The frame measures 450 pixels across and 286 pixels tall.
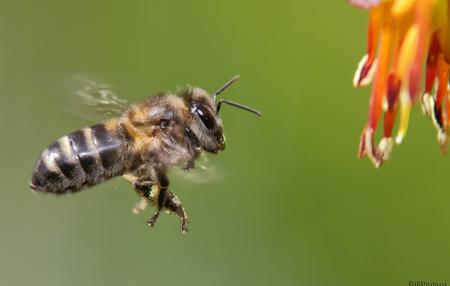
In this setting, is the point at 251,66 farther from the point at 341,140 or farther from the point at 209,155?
the point at 209,155

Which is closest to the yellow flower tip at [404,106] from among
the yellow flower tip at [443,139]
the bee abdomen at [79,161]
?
the yellow flower tip at [443,139]

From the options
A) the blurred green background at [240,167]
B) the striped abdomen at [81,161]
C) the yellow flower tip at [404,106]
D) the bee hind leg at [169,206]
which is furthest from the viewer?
the blurred green background at [240,167]

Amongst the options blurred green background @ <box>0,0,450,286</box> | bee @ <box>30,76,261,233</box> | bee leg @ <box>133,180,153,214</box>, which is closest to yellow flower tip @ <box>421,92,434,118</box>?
bee @ <box>30,76,261,233</box>

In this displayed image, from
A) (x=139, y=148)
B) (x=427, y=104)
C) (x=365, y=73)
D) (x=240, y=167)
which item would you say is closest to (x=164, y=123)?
(x=139, y=148)

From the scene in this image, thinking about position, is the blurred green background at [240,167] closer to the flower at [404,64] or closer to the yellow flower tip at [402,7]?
the flower at [404,64]

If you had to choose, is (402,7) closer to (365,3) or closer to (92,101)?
(365,3)

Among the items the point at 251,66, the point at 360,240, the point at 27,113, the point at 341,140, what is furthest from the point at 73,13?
the point at 360,240
